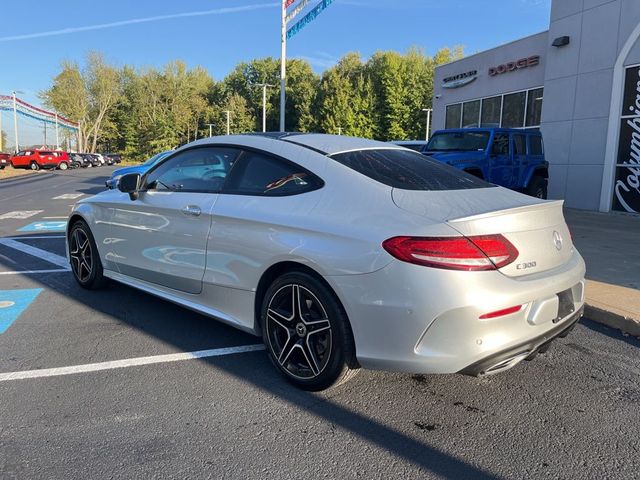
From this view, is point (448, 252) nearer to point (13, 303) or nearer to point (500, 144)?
point (13, 303)

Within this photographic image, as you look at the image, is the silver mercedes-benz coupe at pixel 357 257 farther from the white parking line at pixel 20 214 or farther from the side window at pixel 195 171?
the white parking line at pixel 20 214

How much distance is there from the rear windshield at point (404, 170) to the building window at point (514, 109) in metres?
14.9

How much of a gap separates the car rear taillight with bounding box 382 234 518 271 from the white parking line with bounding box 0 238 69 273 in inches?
211

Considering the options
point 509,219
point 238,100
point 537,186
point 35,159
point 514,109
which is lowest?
point 537,186

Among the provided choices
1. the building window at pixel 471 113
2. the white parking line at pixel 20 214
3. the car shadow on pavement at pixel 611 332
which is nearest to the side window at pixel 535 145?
the building window at pixel 471 113

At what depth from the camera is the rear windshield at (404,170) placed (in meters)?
3.20

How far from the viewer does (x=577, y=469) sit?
2.43 m

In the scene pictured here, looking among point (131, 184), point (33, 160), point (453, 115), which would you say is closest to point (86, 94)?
point (33, 160)

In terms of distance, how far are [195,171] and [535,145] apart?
33.9 feet

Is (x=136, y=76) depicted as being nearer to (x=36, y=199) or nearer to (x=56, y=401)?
(x=36, y=199)

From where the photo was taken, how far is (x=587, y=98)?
1340 cm

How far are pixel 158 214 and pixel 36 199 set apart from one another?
14.9m

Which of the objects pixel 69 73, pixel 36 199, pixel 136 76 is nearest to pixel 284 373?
pixel 36 199

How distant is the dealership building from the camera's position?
489 inches
